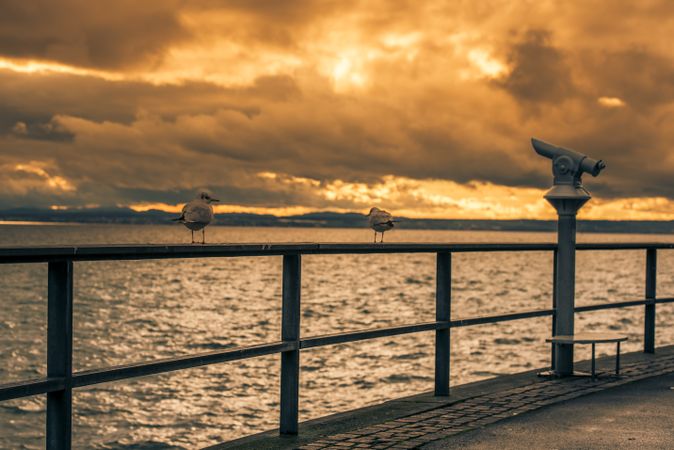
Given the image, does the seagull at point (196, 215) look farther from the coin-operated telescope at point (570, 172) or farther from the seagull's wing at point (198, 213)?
the coin-operated telescope at point (570, 172)

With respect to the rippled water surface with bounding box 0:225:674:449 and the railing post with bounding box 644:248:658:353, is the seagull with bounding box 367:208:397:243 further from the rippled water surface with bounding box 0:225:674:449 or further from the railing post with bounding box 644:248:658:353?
the rippled water surface with bounding box 0:225:674:449

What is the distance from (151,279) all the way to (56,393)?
88198 millimetres

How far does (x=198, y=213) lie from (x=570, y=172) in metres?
4.11

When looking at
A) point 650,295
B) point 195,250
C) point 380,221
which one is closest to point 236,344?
point 650,295

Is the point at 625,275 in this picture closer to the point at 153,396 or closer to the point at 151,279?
the point at 151,279

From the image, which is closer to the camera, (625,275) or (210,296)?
(210,296)

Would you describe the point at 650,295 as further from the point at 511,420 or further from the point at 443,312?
the point at 511,420

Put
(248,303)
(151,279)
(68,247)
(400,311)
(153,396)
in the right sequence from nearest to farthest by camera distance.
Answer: (68,247) < (153,396) < (400,311) < (248,303) < (151,279)

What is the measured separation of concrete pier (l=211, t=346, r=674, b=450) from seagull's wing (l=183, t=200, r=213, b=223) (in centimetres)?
143

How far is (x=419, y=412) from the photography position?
680 cm

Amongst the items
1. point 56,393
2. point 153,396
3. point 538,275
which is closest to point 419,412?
point 56,393

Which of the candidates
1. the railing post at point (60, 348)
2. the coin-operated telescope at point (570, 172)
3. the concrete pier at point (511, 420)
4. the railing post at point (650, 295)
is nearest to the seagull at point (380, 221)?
the concrete pier at point (511, 420)

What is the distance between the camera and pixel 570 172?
29.0 ft

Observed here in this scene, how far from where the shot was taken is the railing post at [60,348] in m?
4.43
